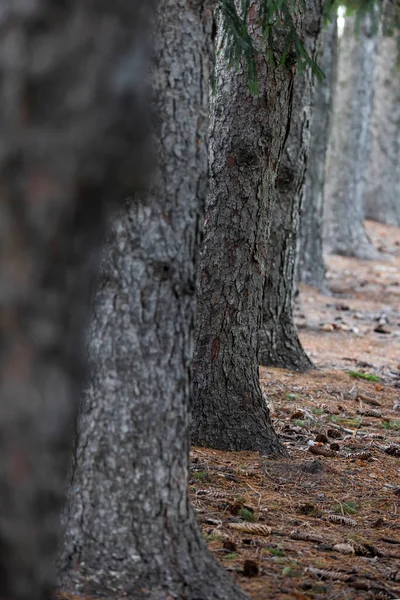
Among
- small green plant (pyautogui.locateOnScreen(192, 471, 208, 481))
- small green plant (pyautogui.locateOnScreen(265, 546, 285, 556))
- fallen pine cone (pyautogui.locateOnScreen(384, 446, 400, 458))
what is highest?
small green plant (pyautogui.locateOnScreen(192, 471, 208, 481))

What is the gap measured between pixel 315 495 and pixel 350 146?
13.8 meters

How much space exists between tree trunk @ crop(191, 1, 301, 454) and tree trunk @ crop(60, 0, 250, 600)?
2.15 metres

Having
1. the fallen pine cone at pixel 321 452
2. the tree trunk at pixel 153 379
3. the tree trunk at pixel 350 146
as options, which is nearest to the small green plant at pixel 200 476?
the fallen pine cone at pixel 321 452

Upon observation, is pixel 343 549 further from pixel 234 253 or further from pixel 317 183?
pixel 317 183

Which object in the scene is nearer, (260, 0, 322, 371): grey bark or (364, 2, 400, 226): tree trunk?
(260, 0, 322, 371): grey bark

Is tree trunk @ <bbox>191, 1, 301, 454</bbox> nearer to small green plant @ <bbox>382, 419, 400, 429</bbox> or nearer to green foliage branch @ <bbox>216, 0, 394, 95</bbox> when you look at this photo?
green foliage branch @ <bbox>216, 0, 394, 95</bbox>

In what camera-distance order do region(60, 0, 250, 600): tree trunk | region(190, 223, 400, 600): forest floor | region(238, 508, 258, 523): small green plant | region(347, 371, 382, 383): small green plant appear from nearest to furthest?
1. region(60, 0, 250, 600): tree trunk
2. region(190, 223, 400, 600): forest floor
3. region(238, 508, 258, 523): small green plant
4. region(347, 371, 382, 383): small green plant

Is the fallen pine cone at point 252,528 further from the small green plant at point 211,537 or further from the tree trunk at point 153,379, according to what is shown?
the tree trunk at point 153,379

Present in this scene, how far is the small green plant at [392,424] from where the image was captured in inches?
252

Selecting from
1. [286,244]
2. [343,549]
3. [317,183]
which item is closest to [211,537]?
[343,549]

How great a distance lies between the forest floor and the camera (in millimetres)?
3369

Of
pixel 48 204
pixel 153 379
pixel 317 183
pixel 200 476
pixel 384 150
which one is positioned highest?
pixel 384 150

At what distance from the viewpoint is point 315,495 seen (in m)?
4.55

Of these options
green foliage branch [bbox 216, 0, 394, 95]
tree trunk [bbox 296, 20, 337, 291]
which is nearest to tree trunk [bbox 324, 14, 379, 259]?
tree trunk [bbox 296, 20, 337, 291]
